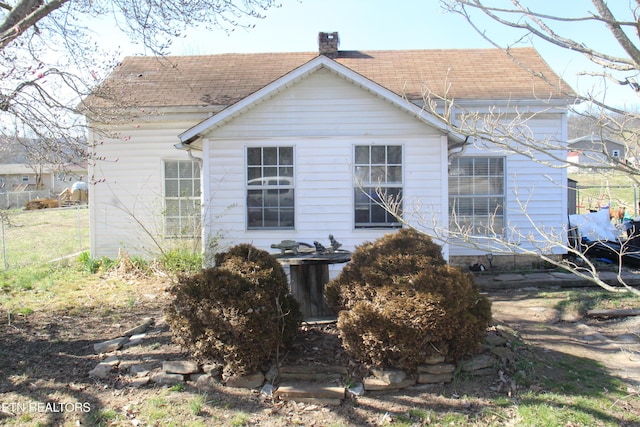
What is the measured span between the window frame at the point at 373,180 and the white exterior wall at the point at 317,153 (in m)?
0.10

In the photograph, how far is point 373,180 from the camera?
364 inches

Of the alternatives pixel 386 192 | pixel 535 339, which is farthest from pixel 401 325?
pixel 386 192

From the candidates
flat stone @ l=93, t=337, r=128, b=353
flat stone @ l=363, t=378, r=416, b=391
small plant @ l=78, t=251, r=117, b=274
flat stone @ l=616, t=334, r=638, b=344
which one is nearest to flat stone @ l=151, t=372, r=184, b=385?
flat stone @ l=93, t=337, r=128, b=353

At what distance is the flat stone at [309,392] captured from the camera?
4488 millimetres

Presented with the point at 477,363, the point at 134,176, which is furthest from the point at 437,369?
the point at 134,176

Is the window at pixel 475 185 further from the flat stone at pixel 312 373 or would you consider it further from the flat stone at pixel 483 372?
the flat stone at pixel 312 373

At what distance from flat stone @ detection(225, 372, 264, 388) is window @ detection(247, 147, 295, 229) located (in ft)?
15.6

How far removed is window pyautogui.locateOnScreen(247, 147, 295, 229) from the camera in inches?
366

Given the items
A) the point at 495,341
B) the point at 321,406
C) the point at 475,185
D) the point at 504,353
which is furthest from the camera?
the point at 475,185

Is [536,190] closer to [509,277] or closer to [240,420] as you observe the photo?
[509,277]

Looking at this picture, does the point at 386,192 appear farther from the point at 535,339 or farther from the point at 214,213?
the point at 535,339

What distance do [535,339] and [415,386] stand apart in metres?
2.31

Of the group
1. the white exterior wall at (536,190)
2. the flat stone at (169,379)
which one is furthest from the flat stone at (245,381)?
the white exterior wall at (536,190)

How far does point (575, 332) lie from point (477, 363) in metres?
2.54
